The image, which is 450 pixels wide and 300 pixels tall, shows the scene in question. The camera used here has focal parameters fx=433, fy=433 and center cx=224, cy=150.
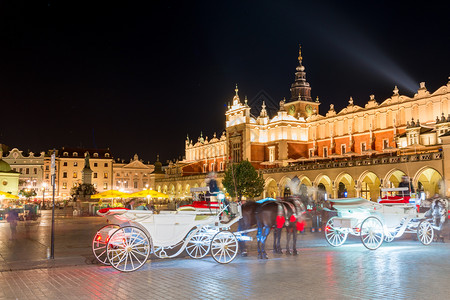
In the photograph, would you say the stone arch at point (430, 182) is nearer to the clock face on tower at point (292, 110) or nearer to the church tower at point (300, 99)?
the church tower at point (300, 99)

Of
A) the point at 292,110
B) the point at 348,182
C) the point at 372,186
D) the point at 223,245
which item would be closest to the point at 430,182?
the point at 372,186

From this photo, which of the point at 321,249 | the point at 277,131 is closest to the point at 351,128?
the point at 277,131

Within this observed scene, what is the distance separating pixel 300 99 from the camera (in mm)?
63344

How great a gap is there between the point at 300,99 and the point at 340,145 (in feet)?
38.2

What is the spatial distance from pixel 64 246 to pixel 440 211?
12462 mm

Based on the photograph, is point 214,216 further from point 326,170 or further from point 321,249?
point 326,170

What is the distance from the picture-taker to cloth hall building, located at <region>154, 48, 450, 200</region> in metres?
38.0

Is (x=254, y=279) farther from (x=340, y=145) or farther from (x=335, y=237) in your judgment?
(x=340, y=145)

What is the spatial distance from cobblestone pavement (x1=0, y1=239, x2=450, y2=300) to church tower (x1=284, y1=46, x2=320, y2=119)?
52489mm

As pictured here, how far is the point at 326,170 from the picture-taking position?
43812 mm

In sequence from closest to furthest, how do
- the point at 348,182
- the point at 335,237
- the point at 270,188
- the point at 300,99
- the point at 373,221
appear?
the point at 373,221, the point at 335,237, the point at 348,182, the point at 270,188, the point at 300,99

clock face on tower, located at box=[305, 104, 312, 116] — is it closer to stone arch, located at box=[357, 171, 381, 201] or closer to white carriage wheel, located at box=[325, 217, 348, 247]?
stone arch, located at box=[357, 171, 381, 201]

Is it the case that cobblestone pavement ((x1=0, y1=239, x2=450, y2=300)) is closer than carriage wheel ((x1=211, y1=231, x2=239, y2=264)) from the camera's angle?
Yes

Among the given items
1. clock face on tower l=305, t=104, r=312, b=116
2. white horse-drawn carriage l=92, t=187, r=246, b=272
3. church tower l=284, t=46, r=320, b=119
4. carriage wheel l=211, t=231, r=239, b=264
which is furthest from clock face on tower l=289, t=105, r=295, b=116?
carriage wheel l=211, t=231, r=239, b=264
